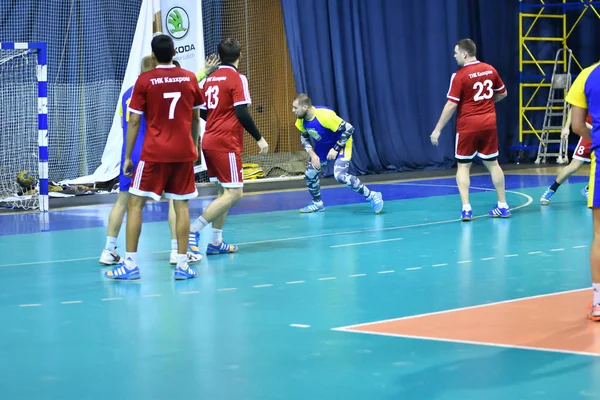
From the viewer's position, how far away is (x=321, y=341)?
546cm

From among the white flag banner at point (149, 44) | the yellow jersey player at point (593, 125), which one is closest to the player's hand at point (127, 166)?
the yellow jersey player at point (593, 125)

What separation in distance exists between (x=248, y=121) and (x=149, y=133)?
1214 mm

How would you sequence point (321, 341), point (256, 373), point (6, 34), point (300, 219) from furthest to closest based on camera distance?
point (6, 34) < point (300, 219) < point (321, 341) < point (256, 373)

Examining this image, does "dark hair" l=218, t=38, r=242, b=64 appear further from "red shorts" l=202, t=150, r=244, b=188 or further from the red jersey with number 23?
"red shorts" l=202, t=150, r=244, b=188

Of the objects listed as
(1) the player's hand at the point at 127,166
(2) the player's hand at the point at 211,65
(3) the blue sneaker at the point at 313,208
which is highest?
(2) the player's hand at the point at 211,65

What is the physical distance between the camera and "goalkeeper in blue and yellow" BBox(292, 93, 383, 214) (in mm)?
11992

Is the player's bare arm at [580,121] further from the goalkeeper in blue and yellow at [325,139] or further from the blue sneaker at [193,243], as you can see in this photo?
the goalkeeper in blue and yellow at [325,139]

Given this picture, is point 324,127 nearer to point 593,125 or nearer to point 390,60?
point 593,125

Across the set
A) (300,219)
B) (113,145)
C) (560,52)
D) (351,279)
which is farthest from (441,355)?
(560,52)

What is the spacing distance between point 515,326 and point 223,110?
3855 millimetres

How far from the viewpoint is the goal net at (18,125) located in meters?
15.0

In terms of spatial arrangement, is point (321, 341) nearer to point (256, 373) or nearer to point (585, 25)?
point (256, 373)

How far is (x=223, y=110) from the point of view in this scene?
8703 mm

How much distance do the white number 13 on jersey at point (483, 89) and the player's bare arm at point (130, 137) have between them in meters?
4.82
